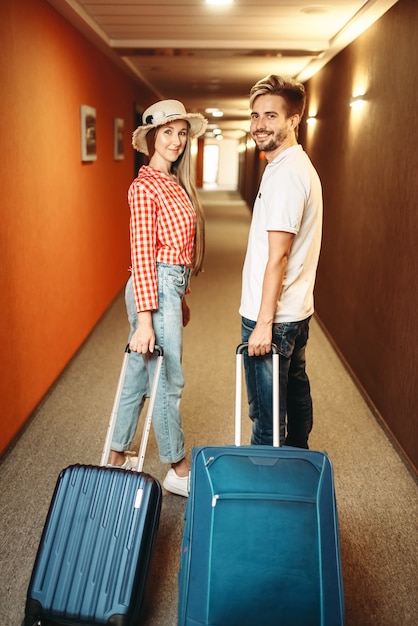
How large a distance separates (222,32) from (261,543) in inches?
152

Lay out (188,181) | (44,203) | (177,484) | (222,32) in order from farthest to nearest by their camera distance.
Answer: (222,32)
(44,203)
(177,484)
(188,181)

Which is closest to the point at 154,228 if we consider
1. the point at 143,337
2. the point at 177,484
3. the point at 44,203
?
the point at 143,337

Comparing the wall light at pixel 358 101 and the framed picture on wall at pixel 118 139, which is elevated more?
the wall light at pixel 358 101

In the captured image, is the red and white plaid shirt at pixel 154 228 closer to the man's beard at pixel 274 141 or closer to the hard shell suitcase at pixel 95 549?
the man's beard at pixel 274 141

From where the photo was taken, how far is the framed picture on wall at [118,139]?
5.82 meters

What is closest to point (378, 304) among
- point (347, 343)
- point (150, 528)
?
point (347, 343)

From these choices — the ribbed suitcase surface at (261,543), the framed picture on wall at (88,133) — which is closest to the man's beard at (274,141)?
the ribbed suitcase surface at (261,543)

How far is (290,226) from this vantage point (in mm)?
2014

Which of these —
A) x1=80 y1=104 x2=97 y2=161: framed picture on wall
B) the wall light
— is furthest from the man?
x1=80 y1=104 x2=97 y2=161: framed picture on wall

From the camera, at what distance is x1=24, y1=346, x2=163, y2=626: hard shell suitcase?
1740mm

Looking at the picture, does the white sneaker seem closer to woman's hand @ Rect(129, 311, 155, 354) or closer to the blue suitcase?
woman's hand @ Rect(129, 311, 155, 354)

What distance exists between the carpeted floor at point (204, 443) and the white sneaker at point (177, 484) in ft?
0.11

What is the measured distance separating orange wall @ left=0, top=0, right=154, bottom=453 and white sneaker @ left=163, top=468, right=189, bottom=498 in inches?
34.0

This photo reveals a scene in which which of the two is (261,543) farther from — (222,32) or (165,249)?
(222,32)
